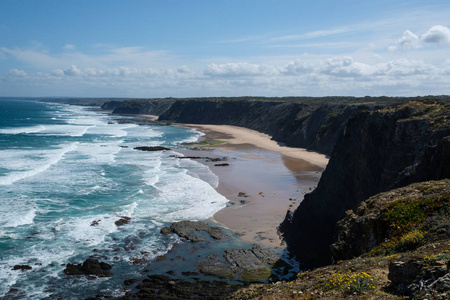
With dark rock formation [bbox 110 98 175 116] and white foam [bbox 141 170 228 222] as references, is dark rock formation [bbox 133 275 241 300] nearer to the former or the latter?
white foam [bbox 141 170 228 222]

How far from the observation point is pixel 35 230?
2545 centimetres

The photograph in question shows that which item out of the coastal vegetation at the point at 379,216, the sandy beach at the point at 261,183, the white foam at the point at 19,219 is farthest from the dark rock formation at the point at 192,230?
the white foam at the point at 19,219

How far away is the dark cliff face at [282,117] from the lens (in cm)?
6212

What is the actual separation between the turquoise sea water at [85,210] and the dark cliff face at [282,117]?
2445 cm

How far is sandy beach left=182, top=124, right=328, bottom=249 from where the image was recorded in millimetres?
27969

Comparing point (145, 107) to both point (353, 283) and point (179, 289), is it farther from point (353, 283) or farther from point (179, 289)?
point (353, 283)

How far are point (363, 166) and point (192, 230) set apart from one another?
11.9 meters

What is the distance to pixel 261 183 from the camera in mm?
40250

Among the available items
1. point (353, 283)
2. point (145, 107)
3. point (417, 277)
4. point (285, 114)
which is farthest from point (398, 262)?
point (145, 107)

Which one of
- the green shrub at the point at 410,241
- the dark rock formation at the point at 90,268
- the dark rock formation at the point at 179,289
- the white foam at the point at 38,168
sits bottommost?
the dark rock formation at the point at 179,289

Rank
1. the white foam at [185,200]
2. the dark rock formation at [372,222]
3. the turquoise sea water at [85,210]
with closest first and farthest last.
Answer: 1. the dark rock formation at [372,222]
2. the turquoise sea water at [85,210]
3. the white foam at [185,200]

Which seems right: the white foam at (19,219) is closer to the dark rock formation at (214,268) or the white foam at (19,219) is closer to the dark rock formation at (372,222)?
the dark rock formation at (214,268)

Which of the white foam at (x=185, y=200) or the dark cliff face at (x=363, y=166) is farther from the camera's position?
the white foam at (x=185, y=200)

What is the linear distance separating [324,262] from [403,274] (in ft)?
43.1
